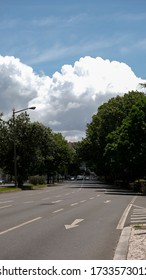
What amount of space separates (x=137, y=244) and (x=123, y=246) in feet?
1.12

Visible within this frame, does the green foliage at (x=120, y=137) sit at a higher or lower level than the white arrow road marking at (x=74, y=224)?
higher

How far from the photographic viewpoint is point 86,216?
19.1 meters

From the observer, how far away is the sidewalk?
930 centimetres

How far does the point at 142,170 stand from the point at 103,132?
22686mm

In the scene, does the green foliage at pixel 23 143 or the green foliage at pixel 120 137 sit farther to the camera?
the green foliage at pixel 23 143

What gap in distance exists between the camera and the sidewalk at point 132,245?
30.5 ft

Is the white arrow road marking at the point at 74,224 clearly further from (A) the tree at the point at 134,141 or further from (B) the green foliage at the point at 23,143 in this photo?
(B) the green foliage at the point at 23,143

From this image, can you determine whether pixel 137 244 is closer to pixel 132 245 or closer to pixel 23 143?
pixel 132 245

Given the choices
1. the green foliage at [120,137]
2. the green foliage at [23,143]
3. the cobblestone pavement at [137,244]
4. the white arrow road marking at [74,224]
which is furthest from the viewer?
the green foliage at [23,143]

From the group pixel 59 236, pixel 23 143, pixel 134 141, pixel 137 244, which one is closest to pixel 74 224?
pixel 59 236

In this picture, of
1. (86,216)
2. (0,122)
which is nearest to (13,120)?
(0,122)

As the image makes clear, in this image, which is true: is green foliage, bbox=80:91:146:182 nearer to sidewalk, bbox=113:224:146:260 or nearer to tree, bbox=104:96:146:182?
tree, bbox=104:96:146:182

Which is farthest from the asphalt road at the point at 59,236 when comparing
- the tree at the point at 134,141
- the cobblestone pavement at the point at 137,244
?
the tree at the point at 134,141

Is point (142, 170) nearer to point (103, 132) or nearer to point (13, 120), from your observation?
point (13, 120)
